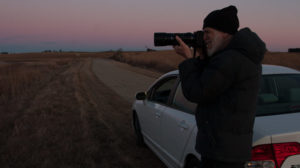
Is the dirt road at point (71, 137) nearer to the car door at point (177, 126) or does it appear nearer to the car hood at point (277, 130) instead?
the car door at point (177, 126)

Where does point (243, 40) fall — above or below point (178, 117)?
above

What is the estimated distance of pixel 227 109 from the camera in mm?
1675

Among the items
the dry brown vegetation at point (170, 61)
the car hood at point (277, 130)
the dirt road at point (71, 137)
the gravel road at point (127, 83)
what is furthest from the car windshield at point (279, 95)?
the dry brown vegetation at point (170, 61)

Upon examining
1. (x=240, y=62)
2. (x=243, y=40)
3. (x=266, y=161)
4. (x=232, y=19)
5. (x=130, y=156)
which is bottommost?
(x=130, y=156)

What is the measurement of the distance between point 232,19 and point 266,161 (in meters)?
1.12

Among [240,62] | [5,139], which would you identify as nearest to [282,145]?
[240,62]

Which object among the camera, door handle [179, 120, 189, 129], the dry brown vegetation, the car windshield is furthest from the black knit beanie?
the dry brown vegetation

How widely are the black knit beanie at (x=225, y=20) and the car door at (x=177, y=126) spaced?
4.22 feet

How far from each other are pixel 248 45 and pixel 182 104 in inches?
72.6

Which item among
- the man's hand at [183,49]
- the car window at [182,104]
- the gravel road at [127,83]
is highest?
the man's hand at [183,49]

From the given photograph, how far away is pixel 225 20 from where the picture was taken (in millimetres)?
1766

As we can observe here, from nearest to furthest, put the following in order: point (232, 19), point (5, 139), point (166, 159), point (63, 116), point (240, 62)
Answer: point (240, 62)
point (232, 19)
point (166, 159)
point (5, 139)
point (63, 116)

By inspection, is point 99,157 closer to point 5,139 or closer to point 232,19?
point 5,139

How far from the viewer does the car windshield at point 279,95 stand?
268 centimetres
